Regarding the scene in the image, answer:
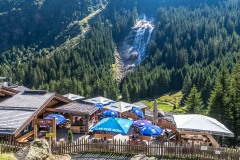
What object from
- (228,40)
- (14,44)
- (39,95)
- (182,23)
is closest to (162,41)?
(182,23)

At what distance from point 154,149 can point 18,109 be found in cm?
1259

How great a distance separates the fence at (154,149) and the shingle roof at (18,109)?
151 inches

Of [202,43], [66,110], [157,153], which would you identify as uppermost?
[202,43]

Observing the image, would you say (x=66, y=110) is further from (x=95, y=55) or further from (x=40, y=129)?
(x=95, y=55)

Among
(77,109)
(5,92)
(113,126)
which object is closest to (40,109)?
(77,109)

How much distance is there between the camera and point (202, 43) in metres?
131

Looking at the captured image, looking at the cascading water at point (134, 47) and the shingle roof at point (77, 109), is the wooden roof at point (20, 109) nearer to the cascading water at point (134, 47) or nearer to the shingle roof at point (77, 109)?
the shingle roof at point (77, 109)

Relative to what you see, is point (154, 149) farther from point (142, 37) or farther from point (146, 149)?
point (142, 37)

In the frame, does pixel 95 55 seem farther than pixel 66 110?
Yes

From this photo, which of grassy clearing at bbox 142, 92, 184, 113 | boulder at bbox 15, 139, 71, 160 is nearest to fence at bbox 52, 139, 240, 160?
boulder at bbox 15, 139, 71, 160

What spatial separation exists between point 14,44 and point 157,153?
18863 centimetres

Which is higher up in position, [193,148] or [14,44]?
[14,44]

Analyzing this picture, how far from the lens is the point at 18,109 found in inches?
1035

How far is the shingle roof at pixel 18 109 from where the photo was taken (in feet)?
74.9
